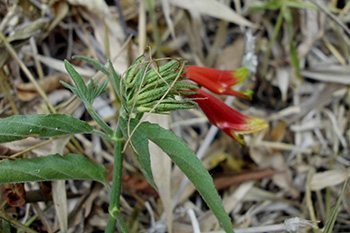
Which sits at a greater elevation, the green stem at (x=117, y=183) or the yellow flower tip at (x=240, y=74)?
the yellow flower tip at (x=240, y=74)

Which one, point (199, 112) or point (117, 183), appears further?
point (199, 112)

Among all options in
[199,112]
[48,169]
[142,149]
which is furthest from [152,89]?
[199,112]

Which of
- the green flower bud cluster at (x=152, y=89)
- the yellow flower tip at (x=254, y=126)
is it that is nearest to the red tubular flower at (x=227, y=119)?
the yellow flower tip at (x=254, y=126)

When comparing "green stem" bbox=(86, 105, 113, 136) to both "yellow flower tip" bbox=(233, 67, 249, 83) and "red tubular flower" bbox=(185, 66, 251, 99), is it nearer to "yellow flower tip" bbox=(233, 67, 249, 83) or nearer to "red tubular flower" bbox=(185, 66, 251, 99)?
"red tubular flower" bbox=(185, 66, 251, 99)

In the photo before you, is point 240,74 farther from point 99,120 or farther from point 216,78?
point 99,120

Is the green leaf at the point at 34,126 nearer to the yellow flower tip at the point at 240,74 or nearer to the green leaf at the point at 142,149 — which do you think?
the green leaf at the point at 142,149
